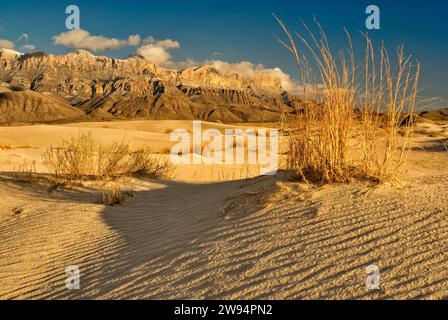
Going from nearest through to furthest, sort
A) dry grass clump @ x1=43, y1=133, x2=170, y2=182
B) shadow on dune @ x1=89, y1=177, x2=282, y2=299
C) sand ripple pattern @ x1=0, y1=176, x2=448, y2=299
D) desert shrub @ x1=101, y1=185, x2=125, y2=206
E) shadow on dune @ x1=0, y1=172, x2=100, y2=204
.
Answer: sand ripple pattern @ x1=0, y1=176, x2=448, y2=299, shadow on dune @ x1=89, y1=177, x2=282, y2=299, desert shrub @ x1=101, y1=185, x2=125, y2=206, shadow on dune @ x1=0, y1=172, x2=100, y2=204, dry grass clump @ x1=43, y1=133, x2=170, y2=182

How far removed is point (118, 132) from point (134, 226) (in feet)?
63.3

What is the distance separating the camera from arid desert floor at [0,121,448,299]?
9.51 ft

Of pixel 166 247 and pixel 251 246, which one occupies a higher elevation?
pixel 251 246

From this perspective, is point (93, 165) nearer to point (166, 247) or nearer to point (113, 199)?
point (113, 199)

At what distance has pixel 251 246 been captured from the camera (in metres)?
3.56

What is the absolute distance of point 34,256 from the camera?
4641 mm

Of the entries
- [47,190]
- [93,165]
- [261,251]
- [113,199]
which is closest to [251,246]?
[261,251]

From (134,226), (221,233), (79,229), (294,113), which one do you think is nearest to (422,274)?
(221,233)

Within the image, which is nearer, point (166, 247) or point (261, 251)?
point (261, 251)

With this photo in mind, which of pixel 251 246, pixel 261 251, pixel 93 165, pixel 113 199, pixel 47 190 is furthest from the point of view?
pixel 93 165

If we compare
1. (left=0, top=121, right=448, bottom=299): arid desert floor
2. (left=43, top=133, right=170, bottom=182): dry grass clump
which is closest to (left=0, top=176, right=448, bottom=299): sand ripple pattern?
(left=0, top=121, right=448, bottom=299): arid desert floor

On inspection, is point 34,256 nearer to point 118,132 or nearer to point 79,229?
point 79,229

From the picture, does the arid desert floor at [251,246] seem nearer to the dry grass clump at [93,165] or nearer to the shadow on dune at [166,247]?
the shadow on dune at [166,247]

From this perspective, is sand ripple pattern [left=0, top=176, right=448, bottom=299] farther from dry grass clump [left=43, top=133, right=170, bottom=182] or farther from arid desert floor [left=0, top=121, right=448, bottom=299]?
dry grass clump [left=43, top=133, right=170, bottom=182]
